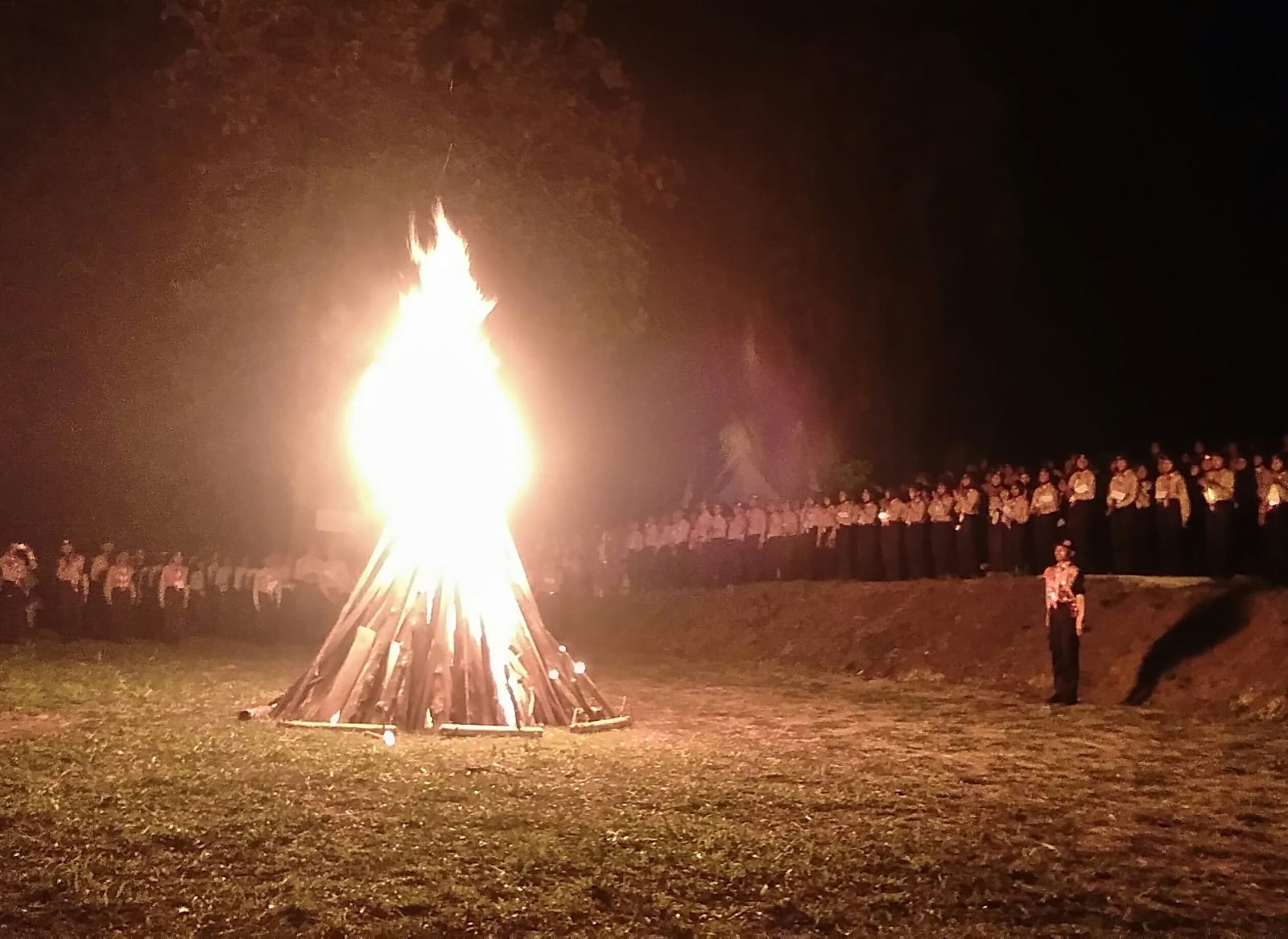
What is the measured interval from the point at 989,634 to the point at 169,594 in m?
16.8

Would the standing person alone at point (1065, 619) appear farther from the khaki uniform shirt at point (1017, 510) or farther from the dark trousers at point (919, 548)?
the dark trousers at point (919, 548)

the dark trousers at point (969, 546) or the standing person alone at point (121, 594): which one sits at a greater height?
the dark trousers at point (969, 546)

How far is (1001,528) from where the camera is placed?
64.5ft

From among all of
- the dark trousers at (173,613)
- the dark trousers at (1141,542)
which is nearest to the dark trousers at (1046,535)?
the dark trousers at (1141,542)

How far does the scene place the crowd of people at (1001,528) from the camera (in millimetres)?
17188

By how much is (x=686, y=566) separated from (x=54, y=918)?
68.4 ft

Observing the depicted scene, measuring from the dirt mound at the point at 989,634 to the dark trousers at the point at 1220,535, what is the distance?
1.19m

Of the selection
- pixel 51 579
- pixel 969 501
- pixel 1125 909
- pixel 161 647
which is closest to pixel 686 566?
pixel 969 501

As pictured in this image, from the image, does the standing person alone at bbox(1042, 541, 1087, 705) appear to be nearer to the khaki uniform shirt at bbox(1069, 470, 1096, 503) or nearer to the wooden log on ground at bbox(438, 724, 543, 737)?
the khaki uniform shirt at bbox(1069, 470, 1096, 503)

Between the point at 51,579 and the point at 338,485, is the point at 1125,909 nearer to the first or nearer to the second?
the point at 51,579

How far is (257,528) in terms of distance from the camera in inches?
1348

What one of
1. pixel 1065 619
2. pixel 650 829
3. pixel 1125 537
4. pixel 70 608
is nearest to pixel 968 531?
pixel 1125 537

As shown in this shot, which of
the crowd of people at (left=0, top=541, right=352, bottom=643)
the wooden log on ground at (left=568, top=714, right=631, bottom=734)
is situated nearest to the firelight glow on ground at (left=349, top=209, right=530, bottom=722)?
the wooden log on ground at (left=568, top=714, right=631, bottom=734)

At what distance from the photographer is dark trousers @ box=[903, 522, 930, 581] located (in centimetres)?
2112
